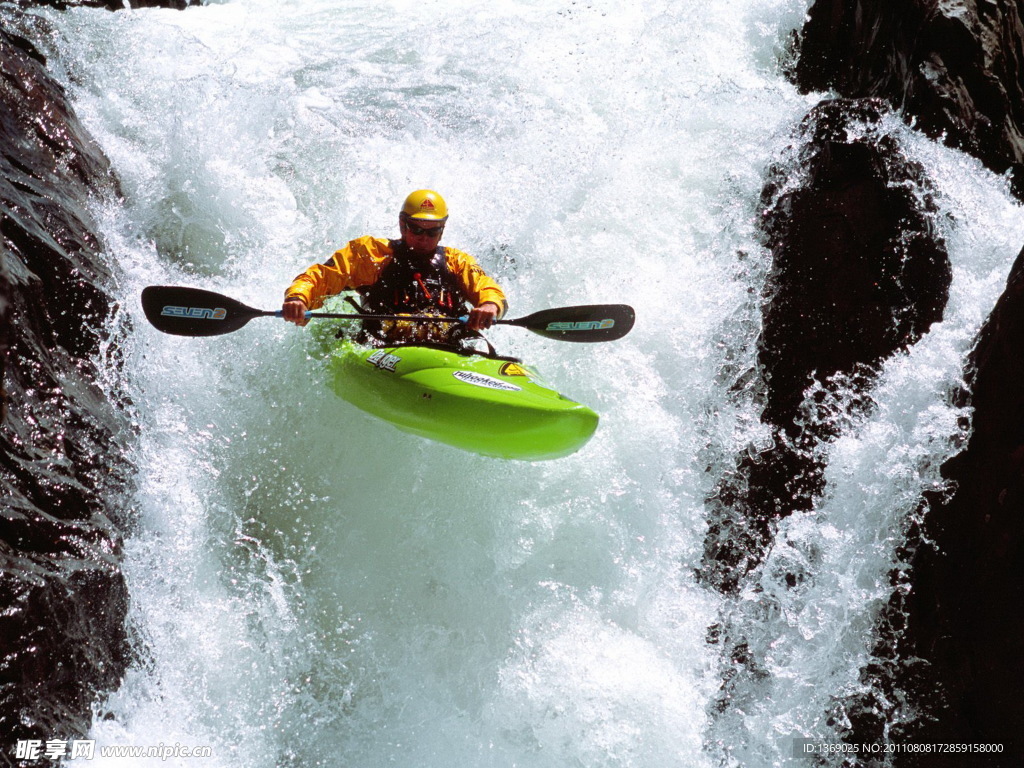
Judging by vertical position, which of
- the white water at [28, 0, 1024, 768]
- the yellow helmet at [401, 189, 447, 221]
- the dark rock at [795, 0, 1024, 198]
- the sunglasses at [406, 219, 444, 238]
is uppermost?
the dark rock at [795, 0, 1024, 198]

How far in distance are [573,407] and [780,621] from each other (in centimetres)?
150

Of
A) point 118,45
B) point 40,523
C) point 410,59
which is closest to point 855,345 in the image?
point 40,523

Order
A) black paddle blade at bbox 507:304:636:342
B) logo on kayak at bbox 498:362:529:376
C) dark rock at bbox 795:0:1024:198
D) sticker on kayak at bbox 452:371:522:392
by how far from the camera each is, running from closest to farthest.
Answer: sticker on kayak at bbox 452:371:522:392, logo on kayak at bbox 498:362:529:376, black paddle blade at bbox 507:304:636:342, dark rock at bbox 795:0:1024:198

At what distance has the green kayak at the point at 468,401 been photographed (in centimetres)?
389

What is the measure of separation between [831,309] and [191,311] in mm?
3578

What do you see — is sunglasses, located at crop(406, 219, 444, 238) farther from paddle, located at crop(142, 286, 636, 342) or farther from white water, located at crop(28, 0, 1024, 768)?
white water, located at crop(28, 0, 1024, 768)

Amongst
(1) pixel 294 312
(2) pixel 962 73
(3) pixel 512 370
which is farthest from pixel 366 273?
(2) pixel 962 73

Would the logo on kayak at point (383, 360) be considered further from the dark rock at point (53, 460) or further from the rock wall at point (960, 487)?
the rock wall at point (960, 487)

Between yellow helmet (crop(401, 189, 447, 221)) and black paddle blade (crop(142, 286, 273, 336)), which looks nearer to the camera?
black paddle blade (crop(142, 286, 273, 336))

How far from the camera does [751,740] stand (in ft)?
12.7

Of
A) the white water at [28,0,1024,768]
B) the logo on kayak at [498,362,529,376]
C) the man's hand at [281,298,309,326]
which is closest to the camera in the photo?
the white water at [28,0,1024,768]

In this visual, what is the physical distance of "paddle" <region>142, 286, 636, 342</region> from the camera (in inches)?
168

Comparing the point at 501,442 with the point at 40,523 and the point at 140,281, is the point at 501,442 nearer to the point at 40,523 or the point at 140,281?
the point at 40,523

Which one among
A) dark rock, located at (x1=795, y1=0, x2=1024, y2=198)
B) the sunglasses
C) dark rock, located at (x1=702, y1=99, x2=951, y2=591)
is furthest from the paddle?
dark rock, located at (x1=795, y1=0, x2=1024, y2=198)
